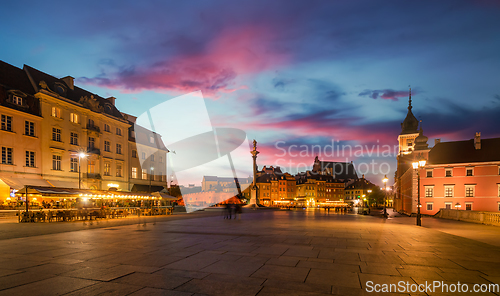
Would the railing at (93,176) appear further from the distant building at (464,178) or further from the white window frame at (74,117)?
the distant building at (464,178)

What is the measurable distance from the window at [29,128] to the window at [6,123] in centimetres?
184

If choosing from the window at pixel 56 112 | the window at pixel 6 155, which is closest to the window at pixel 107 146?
the window at pixel 56 112

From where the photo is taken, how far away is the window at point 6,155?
33750 mm

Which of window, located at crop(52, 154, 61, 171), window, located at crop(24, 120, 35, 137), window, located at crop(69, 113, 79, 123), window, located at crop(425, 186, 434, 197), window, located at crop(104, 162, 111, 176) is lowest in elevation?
window, located at crop(425, 186, 434, 197)

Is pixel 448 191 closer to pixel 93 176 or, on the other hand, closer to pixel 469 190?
pixel 469 190

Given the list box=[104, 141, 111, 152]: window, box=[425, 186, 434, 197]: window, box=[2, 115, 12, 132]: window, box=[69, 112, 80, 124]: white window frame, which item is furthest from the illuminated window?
box=[425, 186, 434, 197]: window

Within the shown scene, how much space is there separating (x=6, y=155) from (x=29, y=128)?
445 centimetres

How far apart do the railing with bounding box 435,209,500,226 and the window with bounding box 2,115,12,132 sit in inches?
2063

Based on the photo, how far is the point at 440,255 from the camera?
9922mm

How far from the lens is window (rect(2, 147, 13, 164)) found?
33.8 m

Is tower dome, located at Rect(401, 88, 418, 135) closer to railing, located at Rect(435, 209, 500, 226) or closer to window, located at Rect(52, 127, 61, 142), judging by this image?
railing, located at Rect(435, 209, 500, 226)

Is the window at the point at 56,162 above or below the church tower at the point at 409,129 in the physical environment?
below

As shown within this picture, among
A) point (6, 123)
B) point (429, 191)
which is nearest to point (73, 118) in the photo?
point (6, 123)

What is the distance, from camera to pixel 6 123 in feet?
112
